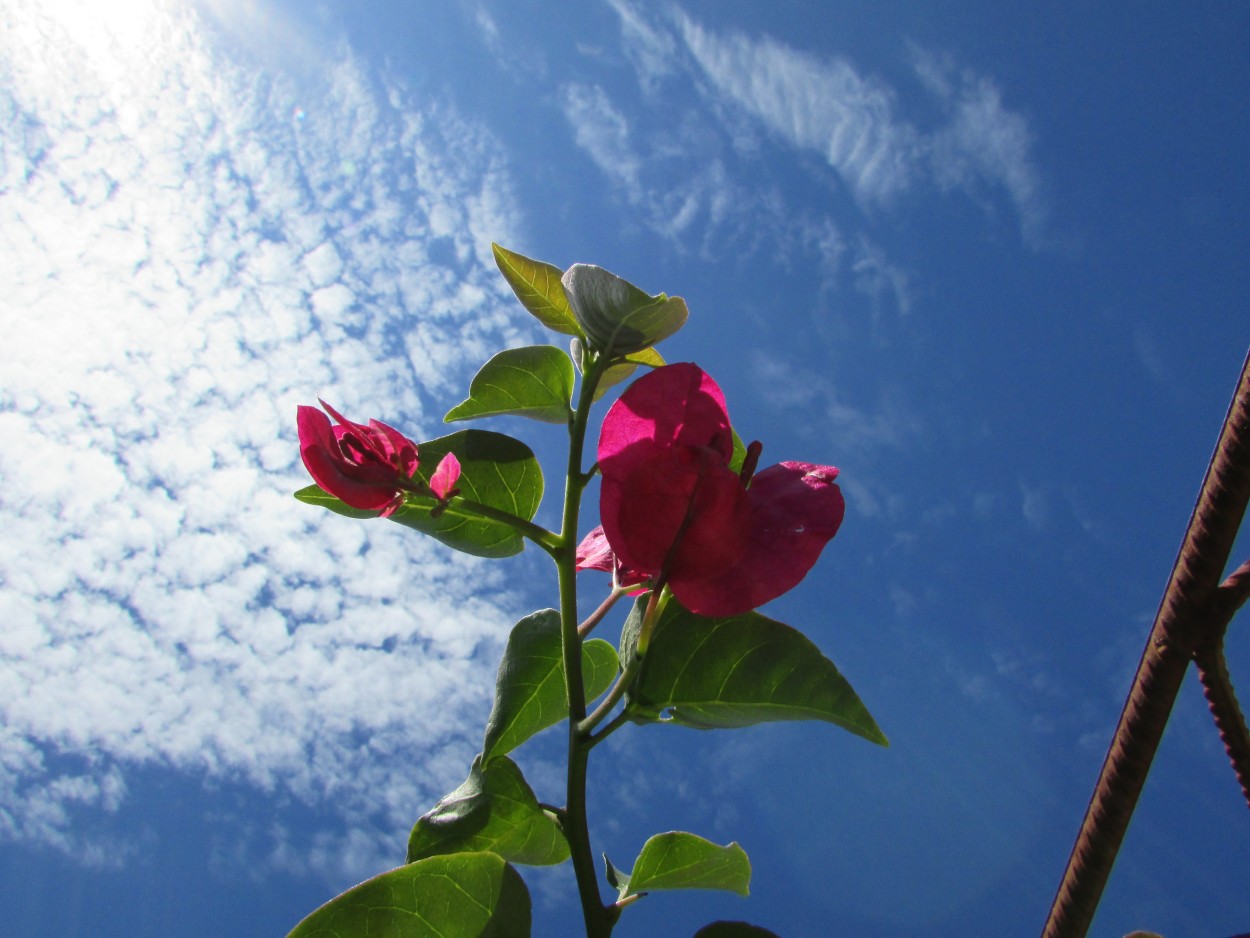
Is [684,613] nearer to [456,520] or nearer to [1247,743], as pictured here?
[456,520]

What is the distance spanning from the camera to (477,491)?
1.91ft

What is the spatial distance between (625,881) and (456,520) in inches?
11.6

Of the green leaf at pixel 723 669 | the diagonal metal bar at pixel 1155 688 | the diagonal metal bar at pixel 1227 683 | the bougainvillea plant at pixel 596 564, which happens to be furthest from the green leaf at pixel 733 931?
the diagonal metal bar at pixel 1227 683

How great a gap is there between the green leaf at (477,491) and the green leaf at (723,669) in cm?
14

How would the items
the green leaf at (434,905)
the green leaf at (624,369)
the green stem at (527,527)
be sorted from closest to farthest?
the green leaf at (434,905) < the green stem at (527,527) < the green leaf at (624,369)

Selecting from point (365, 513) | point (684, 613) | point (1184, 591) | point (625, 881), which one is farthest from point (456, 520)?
point (1184, 591)

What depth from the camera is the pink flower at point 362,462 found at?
0.49 meters

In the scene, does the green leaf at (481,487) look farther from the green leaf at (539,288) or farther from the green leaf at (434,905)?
the green leaf at (434,905)

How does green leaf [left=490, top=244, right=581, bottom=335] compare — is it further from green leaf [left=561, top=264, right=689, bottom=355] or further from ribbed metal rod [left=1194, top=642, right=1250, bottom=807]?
ribbed metal rod [left=1194, top=642, right=1250, bottom=807]

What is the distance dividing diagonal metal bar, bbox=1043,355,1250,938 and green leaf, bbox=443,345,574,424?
422 mm

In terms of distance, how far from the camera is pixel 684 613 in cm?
51

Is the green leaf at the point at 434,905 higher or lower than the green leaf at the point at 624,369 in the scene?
lower

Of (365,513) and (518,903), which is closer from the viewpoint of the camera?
(518,903)

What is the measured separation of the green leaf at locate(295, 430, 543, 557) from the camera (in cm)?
58
